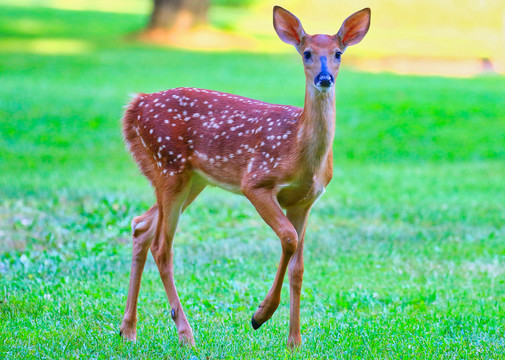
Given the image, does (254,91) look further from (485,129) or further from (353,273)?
(353,273)

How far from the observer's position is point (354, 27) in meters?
6.04

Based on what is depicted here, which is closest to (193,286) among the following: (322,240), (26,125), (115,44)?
(322,240)

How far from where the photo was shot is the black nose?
5.31 meters

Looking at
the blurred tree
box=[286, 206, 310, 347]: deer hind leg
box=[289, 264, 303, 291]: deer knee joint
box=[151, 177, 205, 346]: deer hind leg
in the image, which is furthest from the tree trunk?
box=[289, 264, 303, 291]: deer knee joint

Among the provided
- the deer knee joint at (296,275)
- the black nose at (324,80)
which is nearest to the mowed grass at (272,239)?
the deer knee joint at (296,275)

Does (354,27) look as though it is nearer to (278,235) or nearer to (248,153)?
(248,153)

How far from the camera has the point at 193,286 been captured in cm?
757

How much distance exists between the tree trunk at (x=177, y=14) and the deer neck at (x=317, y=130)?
960 inches

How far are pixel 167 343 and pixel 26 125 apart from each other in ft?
39.0

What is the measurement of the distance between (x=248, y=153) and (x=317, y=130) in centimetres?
57

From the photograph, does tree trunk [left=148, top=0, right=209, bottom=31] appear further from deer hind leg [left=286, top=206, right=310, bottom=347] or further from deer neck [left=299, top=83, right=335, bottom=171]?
deer neck [left=299, top=83, right=335, bottom=171]

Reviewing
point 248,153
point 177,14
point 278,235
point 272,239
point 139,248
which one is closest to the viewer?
point 278,235

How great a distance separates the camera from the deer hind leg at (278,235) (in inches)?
214

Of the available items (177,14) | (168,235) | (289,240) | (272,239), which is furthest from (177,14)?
(289,240)
